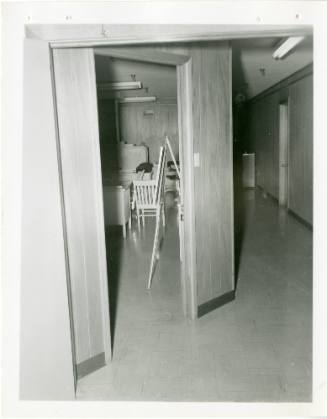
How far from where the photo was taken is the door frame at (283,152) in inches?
380

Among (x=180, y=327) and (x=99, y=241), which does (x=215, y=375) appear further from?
(x=99, y=241)

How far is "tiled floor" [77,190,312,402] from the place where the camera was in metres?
2.90

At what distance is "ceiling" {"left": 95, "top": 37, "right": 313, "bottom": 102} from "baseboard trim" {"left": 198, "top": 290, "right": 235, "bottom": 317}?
9.73 ft

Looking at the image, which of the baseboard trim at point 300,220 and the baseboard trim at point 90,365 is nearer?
the baseboard trim at point 90,365

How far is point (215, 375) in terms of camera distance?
10.00 feet

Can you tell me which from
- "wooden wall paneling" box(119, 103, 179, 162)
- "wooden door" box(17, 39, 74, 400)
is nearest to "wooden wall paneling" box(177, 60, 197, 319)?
"wooden door" box(17, 39, 74, 400)

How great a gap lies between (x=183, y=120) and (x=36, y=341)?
7.40ft

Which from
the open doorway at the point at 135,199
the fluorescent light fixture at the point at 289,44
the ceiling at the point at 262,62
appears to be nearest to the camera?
the fluorescent light fixture at the point at 289,44

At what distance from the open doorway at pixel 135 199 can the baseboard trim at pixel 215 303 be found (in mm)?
235

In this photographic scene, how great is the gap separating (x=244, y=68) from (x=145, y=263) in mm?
4186

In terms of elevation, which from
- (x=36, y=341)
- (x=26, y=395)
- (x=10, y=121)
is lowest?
(x=26, y=395)

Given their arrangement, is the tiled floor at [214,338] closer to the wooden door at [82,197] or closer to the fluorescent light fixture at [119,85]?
the wooden door at [82,197]

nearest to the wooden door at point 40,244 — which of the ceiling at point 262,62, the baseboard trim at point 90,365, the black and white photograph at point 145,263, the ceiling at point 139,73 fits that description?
the black and white photograph at point 145,263
